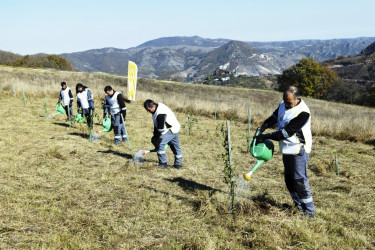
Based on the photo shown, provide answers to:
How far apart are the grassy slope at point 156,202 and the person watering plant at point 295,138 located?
1.40ft

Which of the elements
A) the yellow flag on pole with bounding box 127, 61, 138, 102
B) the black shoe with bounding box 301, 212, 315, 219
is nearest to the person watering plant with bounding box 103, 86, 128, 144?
the black shoe with bounding box 301, 212, 315, 219

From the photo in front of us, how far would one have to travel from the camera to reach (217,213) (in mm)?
3783

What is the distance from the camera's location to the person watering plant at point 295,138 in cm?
332

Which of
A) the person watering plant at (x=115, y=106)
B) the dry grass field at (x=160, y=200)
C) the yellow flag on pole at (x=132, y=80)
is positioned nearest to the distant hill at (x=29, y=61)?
the yellow flag on pole at (x=132, y=80)

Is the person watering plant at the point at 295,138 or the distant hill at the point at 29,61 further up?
the distant hill at the point at 29,61

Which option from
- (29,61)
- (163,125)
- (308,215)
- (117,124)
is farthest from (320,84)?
(29,61)

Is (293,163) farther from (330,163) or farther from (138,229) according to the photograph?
(330,163)

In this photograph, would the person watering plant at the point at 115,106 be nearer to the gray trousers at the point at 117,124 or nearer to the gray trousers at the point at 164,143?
the gray trousers at the point at 117,124

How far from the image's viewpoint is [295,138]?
3.40m

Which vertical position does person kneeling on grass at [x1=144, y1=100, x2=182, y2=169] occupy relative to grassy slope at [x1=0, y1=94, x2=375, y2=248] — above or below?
above

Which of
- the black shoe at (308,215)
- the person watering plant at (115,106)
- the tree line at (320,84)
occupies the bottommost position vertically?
the black shoe at (308,215)

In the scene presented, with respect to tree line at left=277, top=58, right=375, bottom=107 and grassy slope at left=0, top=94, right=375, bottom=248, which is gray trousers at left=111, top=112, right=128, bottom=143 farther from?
tree line at left=277, top=58, right=375, bottom=107

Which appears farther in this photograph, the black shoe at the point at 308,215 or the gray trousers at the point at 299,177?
the black shoe at the point at 308,215

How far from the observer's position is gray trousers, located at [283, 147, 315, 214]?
3.46 m
